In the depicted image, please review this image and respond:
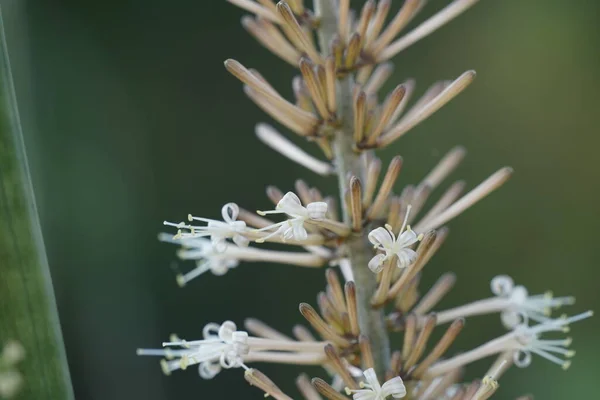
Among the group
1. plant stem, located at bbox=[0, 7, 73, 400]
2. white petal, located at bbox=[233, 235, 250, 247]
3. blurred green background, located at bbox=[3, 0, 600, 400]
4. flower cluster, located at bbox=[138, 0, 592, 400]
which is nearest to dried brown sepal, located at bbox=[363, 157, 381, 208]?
flower cluster, located at bbox=[138, 0, 592, 400]

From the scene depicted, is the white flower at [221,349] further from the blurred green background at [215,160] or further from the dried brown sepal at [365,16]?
the blurred green background at [215,160]

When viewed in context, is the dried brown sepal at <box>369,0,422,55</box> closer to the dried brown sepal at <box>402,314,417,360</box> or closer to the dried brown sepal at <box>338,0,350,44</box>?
the dried brown sepal at <box>338,0,350,44</box>

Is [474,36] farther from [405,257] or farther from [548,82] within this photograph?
[405,257]

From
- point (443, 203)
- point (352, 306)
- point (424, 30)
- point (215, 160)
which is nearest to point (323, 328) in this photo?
point (352, 306)

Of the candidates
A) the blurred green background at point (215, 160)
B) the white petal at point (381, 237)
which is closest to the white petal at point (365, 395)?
the white petal at point (381, 237)

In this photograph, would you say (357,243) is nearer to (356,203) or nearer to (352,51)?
(356,203)

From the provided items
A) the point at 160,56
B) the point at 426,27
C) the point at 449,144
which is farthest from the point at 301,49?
the point at 160,56
